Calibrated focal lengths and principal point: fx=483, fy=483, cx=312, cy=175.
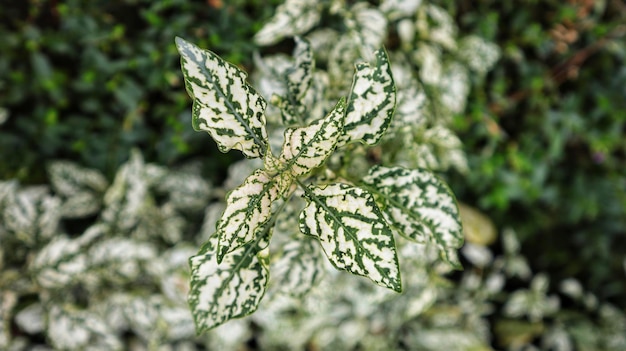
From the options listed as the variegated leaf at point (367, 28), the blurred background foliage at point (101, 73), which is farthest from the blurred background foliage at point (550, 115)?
the blurred background foliage at point (101, 73)

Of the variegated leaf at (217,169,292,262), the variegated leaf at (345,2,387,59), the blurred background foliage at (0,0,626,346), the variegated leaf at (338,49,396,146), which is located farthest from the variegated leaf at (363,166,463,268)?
the blurred background foliage at (0,0,626,346)

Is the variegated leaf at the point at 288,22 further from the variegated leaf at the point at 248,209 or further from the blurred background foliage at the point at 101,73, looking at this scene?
the variegated leaf at the point at 248,209

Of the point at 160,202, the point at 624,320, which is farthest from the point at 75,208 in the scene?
the point at 624,320

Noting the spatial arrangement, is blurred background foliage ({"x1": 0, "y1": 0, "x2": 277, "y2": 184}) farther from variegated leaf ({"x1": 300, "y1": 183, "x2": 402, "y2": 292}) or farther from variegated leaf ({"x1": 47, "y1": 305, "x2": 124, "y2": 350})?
variegated leaf ({"x1": 300, "y1": 183, "x2": 402, "y2": 292})

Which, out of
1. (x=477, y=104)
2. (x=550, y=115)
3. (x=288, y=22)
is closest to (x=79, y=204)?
(x=288, y=22)

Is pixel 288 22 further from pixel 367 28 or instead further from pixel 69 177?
pixel 69 177

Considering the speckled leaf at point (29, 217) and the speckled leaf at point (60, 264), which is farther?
the speckled leaf at point (29, 217)
